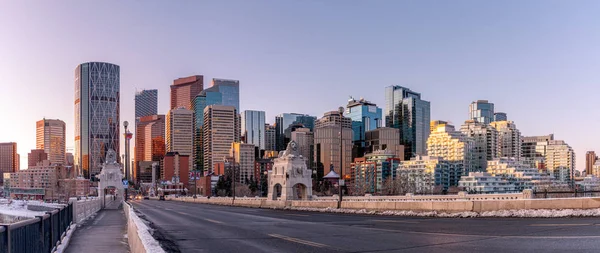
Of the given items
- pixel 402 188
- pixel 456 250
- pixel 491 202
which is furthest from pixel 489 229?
pixel 402 188

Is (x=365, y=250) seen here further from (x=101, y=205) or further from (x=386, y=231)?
(x=101, y=205)

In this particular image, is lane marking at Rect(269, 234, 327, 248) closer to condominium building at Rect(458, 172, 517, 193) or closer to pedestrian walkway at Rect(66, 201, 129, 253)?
pedestrian walkway at Rect(66, 201, 129, 253)

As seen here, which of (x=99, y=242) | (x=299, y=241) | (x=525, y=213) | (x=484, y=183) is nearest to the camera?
(x=299, y=241)

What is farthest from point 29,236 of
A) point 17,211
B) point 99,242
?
point 17,211

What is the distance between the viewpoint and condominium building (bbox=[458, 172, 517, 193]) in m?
165

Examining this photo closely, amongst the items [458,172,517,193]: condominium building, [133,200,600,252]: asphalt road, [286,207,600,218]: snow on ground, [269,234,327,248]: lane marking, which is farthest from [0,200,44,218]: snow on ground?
[458,172,517,193]: condominium building

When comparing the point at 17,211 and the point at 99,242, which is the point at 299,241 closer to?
the point at 99,242

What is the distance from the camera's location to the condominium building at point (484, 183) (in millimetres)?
164875

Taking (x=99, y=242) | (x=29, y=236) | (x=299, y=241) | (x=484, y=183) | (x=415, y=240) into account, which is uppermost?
(x=29, y=236)

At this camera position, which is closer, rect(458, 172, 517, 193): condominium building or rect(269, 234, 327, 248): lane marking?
rect(269, 234, 327, 248): lane marking

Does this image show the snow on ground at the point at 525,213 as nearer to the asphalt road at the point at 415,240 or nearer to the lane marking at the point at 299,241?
the asphalt road at the point at 415,240

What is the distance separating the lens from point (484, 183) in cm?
16750

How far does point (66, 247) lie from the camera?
1708cm

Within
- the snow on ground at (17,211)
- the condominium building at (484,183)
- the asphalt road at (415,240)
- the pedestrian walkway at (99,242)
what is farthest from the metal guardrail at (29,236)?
the condominium building at (484,183)
